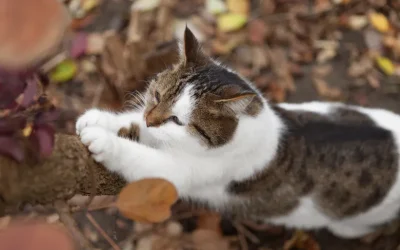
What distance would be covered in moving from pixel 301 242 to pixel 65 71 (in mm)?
1402

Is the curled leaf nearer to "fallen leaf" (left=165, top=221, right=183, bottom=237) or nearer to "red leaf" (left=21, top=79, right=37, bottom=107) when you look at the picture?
"fallen leaf" (left=165, top=221, right=183, bottom=237)

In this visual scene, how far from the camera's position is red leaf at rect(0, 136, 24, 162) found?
62cm

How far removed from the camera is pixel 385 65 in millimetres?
2260

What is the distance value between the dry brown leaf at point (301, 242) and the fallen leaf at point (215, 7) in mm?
1273

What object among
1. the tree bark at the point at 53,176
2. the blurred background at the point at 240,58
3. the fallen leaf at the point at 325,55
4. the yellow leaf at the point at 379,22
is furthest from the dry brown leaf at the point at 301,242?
the yellow leaf at the point at 379,22

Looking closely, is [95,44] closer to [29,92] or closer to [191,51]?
[191,51]

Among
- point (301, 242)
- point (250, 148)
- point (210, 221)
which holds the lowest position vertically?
point (301, 242)

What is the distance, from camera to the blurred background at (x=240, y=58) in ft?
5.90

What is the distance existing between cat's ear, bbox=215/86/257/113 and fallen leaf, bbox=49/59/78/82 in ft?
3.75

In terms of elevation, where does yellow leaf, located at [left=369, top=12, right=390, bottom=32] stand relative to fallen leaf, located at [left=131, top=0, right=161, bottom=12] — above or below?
below

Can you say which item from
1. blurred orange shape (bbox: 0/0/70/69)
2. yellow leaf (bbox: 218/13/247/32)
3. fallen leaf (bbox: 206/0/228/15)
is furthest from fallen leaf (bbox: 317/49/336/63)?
blurred orange shape (bbox: 0/0/70/69)

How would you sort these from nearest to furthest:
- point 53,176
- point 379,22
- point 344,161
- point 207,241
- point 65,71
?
point 53,176 < point 344,161 < point 207,241 < point 65,71 < point 379,22

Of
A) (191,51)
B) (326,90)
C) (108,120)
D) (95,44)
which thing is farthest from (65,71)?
(326,90)

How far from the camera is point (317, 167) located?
140cm
